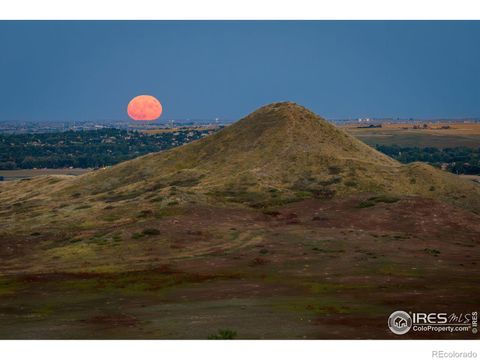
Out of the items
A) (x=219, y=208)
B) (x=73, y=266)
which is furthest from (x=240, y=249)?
(x=219, y=208)

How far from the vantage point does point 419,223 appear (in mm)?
85000

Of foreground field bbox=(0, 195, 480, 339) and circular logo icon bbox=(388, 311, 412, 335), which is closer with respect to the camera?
circular logo icon bbox=(388, 311, 412, 335)

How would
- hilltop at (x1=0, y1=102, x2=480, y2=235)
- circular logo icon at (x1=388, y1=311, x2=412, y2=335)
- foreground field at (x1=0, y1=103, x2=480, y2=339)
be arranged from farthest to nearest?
hilltop at (x1=0, y1=102, x2=480, y2=235)
foreground field at (x1=0, y1=103, x2=480, y2=339)
circular logo icon at (x1=388, y1=311, x2=412, y2=335)

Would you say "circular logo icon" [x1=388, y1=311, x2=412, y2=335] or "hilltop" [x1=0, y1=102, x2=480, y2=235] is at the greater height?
"hilltop" [x1=0, y1=102, x2=480, y2=235]

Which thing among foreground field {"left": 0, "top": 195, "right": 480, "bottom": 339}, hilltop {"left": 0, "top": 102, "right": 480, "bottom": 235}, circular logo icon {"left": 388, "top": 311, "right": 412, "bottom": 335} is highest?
hilltop {"left": 0, "top": 102, "right": 480, "bottom": 235}

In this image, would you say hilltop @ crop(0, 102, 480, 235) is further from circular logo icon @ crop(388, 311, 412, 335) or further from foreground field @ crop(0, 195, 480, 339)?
circular logo icon @ crop(388, 311, 412, 335)

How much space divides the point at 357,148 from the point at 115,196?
52.3 meters

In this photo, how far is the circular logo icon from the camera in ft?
119

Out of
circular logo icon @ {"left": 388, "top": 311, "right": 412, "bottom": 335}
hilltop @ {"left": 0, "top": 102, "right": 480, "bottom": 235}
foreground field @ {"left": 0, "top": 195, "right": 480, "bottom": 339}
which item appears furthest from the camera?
hilltop @ {"left": 0, "top": 102, "right": 480, "bottom": 235}

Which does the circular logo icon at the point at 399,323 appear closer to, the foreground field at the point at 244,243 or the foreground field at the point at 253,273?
the foreground field at the point at 253,273

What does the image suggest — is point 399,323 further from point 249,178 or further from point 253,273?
point 249,178

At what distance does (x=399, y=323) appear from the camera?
37125 millimetres

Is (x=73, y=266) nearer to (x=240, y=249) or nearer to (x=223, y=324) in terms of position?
(x=240, y=249)

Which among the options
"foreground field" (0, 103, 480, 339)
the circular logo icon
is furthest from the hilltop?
the circular logo icon
